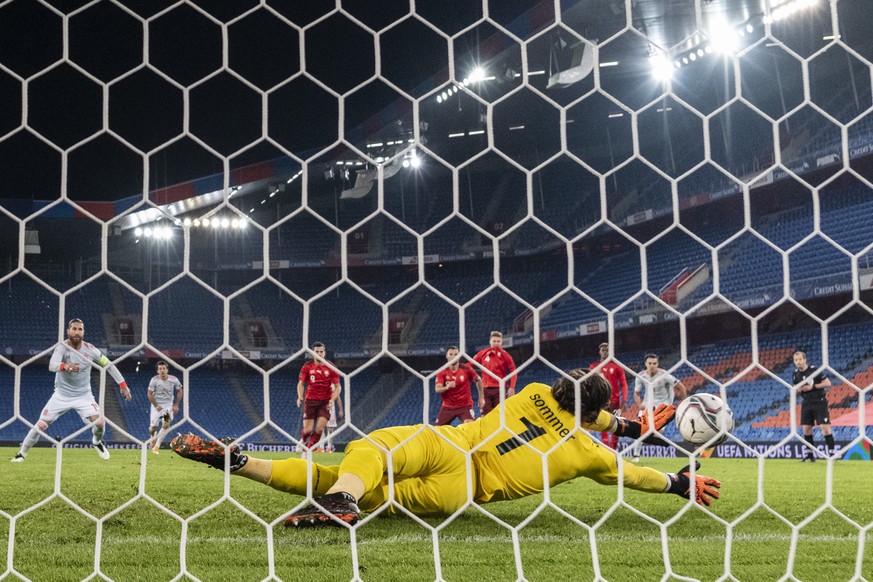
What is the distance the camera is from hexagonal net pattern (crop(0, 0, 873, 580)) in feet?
10.4

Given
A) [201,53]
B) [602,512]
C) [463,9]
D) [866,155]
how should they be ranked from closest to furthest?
[602,512] < [463,9] < [201,53] < [866,155]

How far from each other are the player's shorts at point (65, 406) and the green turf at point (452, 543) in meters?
2.64

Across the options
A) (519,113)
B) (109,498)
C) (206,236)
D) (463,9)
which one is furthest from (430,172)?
(109,498)

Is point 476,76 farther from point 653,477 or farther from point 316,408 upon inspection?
point 653,477

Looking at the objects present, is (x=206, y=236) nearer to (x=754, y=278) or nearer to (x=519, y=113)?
(x=519, y=113)

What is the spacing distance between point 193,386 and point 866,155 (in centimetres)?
1473

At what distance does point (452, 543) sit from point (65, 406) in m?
5.37

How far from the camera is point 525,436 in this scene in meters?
3.34

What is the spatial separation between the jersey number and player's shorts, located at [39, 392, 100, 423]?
4.70 metres

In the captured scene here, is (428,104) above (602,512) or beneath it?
above

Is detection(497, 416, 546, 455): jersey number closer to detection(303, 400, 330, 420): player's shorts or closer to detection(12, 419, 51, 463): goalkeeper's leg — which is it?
detection(12, 419, 51, 463): goalkeeper's leg

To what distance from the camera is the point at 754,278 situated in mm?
14633

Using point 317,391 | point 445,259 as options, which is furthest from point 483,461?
point 445,259

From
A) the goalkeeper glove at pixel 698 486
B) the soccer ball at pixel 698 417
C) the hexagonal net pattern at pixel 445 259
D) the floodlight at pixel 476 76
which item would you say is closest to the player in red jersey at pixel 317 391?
the hexagonal net pattern at pixel 445 259
